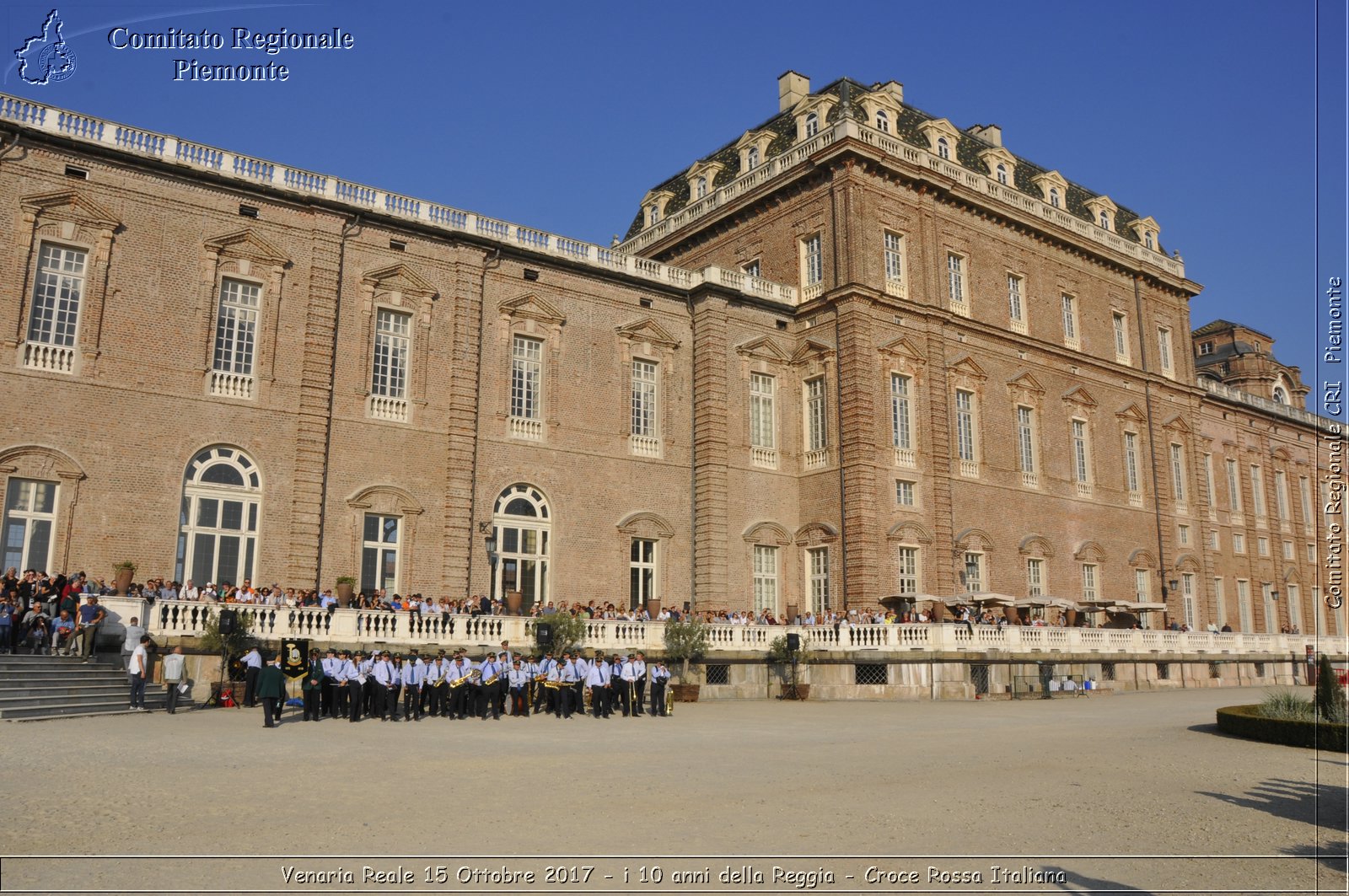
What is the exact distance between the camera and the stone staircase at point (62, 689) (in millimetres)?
18125

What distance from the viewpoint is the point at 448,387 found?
3120cm

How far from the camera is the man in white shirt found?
19.2m

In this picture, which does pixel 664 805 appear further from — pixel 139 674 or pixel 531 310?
pixel 531 310

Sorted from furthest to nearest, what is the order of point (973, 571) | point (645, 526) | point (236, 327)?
1. point (973, 571)
2. point (645, 526)
3. point (236, 327)

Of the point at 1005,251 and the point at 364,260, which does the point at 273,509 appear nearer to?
the point at 364,260

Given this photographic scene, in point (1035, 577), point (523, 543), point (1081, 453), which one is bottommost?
point (1035, 577)

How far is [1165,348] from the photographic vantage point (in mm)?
50562

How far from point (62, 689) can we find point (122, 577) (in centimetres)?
558

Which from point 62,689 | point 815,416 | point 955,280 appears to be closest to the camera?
point 62,689

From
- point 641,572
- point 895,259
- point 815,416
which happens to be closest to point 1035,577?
point 815,416

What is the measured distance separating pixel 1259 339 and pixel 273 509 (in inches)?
2509

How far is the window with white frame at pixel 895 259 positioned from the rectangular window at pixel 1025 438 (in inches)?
323

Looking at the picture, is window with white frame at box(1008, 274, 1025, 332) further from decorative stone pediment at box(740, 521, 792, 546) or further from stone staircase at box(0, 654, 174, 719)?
stone staircase at box(0, 654, 174, 719)

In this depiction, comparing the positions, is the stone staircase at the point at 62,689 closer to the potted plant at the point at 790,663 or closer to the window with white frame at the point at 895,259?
the potted plant at the point at 790,663
